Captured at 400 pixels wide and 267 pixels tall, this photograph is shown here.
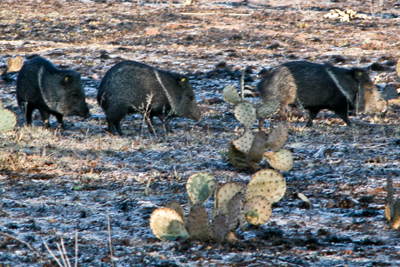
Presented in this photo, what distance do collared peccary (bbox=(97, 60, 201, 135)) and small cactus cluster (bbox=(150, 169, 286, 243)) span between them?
297 cm

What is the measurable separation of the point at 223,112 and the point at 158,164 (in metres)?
2.59

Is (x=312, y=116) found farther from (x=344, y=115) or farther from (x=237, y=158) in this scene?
(x=237, y=158)

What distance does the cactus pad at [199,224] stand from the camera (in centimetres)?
288

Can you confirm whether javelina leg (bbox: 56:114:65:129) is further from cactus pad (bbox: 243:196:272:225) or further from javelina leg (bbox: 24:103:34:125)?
cactus pad (bbox: 243:196:272:225)

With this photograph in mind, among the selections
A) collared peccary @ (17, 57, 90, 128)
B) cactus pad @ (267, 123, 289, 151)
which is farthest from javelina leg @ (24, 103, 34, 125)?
cactus pad @ (267, 123, 289, 151)

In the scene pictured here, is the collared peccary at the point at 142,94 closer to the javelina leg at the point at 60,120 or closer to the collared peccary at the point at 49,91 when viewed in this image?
the collared peccary at the point at 49,91

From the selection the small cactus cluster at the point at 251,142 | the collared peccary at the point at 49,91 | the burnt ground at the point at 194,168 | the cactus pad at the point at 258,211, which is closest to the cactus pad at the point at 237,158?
the small cactus cluster at the point at 251,142

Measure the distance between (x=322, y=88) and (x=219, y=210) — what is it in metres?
3.69

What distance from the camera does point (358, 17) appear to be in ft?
45.3

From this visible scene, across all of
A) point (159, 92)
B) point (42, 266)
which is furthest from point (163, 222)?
point (159, 92)

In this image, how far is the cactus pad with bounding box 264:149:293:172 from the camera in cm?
417

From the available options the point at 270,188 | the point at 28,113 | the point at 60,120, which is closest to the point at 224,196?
the point at 270,188

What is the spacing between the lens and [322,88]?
20.5 feet

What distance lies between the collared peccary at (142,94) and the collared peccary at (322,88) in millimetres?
1197
